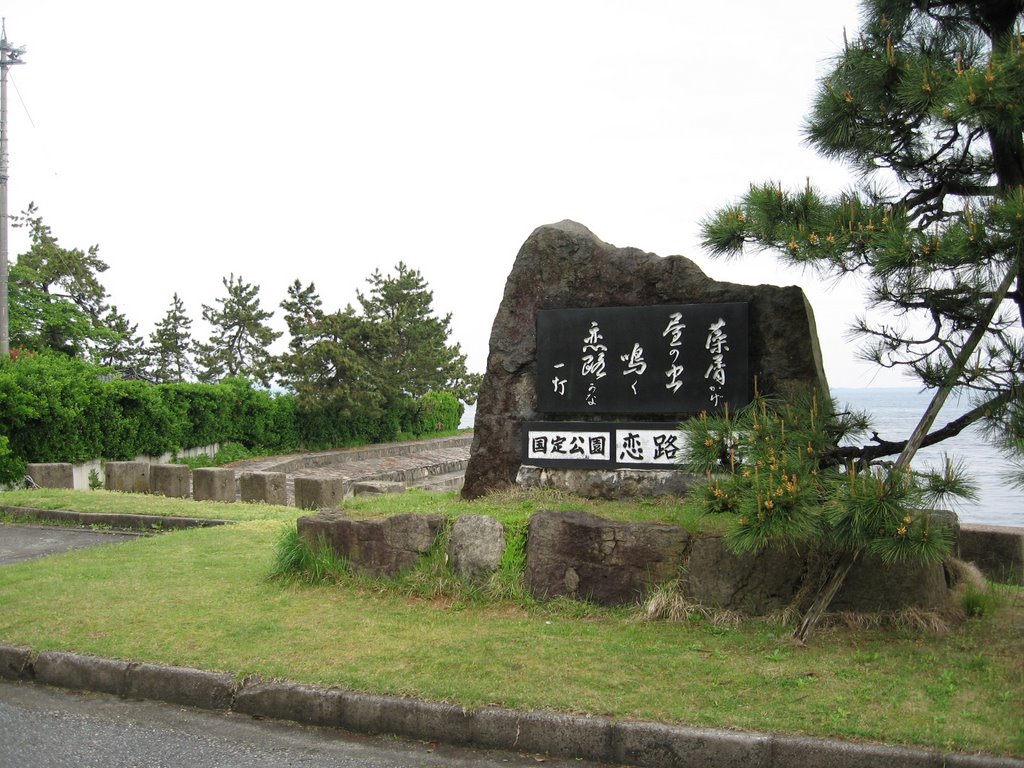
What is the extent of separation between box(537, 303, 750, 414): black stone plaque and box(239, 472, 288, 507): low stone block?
772 centimetres

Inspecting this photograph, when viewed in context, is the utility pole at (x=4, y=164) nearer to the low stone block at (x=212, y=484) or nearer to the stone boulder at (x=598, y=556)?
the low stone block at (x=212, y=484)

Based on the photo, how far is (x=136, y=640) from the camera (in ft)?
17.5

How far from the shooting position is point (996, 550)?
700 cm

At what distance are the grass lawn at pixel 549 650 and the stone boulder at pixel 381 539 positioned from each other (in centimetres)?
18

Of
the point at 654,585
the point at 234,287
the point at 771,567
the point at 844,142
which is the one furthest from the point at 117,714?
the point at 234,287

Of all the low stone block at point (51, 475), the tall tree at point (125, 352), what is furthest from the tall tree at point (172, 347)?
the low stone block at point (51, 475)

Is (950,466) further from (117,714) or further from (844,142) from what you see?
(117,714)

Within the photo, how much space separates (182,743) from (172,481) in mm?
10616

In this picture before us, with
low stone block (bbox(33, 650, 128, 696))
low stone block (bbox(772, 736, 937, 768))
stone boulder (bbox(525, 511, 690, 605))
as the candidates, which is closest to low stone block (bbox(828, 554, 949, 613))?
stone boulder (bbox(525, 511, 690, 605))

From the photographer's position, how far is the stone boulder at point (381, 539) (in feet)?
20.7

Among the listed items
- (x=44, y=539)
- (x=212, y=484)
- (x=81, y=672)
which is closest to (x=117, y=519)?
(x=44, y=539)

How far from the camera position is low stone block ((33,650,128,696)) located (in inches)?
195

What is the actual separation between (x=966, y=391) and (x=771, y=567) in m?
1.51

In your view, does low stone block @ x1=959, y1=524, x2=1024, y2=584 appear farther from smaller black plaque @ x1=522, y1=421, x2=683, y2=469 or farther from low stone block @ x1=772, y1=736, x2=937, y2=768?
low stone block @ x1=772, y1=736, x2=937, y2=768
